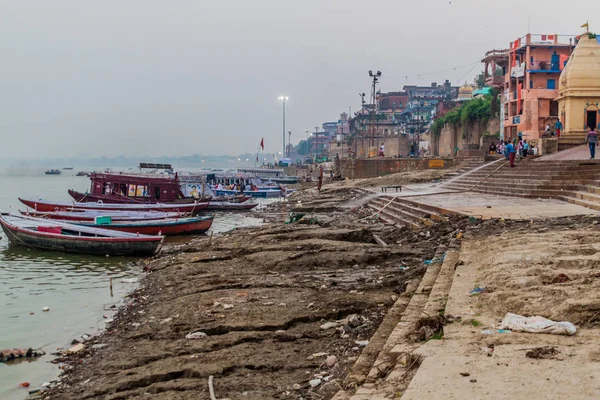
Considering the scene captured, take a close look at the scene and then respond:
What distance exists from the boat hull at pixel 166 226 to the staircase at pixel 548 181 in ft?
35.1

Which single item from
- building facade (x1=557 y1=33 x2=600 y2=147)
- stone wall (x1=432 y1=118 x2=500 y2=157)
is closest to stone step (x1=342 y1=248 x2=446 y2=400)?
building facade (x1=557 y1=33 x2=600 y2=147)

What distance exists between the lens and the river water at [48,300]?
796cm

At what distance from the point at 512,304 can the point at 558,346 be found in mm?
1134

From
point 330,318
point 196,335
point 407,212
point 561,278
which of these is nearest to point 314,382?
point 330,318

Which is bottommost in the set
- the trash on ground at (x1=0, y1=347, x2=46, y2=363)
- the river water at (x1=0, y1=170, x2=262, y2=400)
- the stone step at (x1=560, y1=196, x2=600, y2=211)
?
the river water at (x1=0, y1=170, x2=262, y2=400)

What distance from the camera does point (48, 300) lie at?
12.2 m

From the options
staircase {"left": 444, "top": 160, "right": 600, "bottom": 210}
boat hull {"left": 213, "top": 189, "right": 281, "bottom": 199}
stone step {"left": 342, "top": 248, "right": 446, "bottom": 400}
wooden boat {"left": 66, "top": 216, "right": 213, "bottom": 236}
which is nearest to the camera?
stone step {"left": 342, "top": 248, "right": 446, "bottom": 400}

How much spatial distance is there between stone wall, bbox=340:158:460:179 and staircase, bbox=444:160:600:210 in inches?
561

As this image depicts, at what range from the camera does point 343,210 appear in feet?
81.1

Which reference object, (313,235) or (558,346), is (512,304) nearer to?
(558,346)

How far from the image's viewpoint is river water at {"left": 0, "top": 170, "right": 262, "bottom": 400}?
7961mm

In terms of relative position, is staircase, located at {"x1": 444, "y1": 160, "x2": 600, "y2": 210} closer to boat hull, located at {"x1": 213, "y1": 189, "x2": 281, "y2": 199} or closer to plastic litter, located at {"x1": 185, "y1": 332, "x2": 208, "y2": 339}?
Result: plastic litter, located at {"x1": 185, "y1": 332, "x2": 208, "y2": 339}

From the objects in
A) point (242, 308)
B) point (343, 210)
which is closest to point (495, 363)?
point (242, 308)

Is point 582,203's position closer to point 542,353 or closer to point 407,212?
point 407,212
